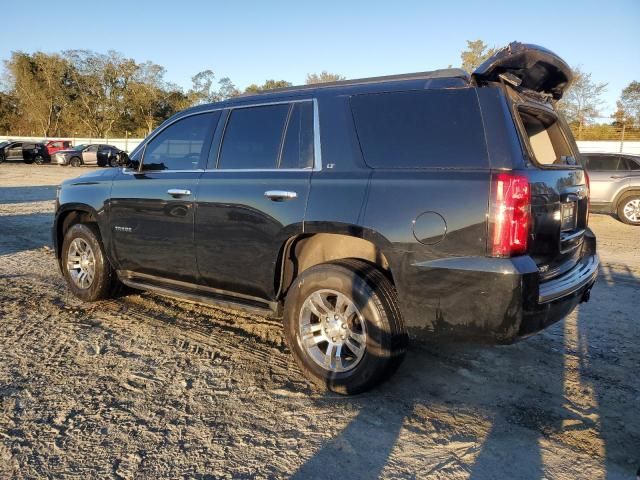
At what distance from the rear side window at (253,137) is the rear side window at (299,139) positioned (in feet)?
0.25

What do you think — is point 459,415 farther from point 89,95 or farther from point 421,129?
point 89,95

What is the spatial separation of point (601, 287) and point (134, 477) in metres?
5.65

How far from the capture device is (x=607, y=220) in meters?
12.9

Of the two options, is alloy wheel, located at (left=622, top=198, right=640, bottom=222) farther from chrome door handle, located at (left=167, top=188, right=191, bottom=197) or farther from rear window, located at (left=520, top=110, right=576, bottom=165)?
chrome door handle, located at (left=167, top=188, right=191, bottom=197)

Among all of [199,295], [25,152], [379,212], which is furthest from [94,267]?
[25,152]

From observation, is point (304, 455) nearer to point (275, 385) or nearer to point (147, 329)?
point (275, 385)

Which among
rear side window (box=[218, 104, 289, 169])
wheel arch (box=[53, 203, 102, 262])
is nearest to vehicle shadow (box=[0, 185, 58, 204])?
wheel arch (box=[53, 203, 102, 262])

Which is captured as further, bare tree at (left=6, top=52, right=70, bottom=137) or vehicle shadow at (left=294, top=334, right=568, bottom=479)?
bare tree at (left=6, top=52, right=70, bottom=137)

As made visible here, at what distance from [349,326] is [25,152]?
125 ft

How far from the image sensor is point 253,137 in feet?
13.1

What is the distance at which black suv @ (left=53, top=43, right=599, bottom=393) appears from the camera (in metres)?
2.85

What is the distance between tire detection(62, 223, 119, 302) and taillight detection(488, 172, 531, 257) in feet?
12.5

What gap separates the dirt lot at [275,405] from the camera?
102 inches

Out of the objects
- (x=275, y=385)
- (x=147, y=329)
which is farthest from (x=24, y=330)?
(x=275, y=385)
